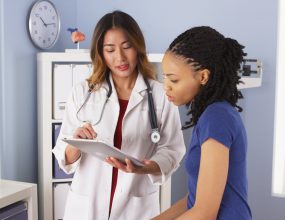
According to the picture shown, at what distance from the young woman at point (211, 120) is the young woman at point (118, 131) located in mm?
486

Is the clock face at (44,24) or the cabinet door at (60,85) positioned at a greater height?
the clock face at (44,24)

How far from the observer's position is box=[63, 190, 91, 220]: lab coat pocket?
1.35m

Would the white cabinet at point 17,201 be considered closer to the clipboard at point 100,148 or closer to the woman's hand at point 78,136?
the woman's hand at point 78,136

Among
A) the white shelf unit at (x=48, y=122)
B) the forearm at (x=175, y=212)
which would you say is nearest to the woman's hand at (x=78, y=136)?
the forearm at (x=175, y=212)

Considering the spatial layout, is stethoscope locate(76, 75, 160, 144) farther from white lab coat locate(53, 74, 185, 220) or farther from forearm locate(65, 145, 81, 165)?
forearm locate(65, 145, 81, 165)

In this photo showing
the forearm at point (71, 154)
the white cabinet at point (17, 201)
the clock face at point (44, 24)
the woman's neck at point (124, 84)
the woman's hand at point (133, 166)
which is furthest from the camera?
the clock face at point (44, 24)

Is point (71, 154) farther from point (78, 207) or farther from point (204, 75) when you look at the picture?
point (204, 75)

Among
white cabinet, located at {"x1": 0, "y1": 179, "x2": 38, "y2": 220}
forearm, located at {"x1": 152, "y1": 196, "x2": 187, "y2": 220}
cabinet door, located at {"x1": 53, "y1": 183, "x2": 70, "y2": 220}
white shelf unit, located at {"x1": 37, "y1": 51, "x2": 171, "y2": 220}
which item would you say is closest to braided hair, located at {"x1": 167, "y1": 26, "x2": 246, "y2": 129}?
forearm, located at {"x1": 152, "y1": 196, "x2": 187, "y2": 220}

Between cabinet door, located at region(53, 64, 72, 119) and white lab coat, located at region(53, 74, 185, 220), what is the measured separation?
2.95 ft

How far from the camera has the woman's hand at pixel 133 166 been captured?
1.16 metres

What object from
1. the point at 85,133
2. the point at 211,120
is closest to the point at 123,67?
the point at 85,133

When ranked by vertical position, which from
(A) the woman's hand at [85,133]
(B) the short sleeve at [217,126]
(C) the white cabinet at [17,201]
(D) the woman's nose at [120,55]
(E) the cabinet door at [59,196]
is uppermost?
(D) the woman's nose at [120,55]

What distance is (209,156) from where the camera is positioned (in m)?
0.77

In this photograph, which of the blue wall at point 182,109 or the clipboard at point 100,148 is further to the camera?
the blue wall at point 182,109
